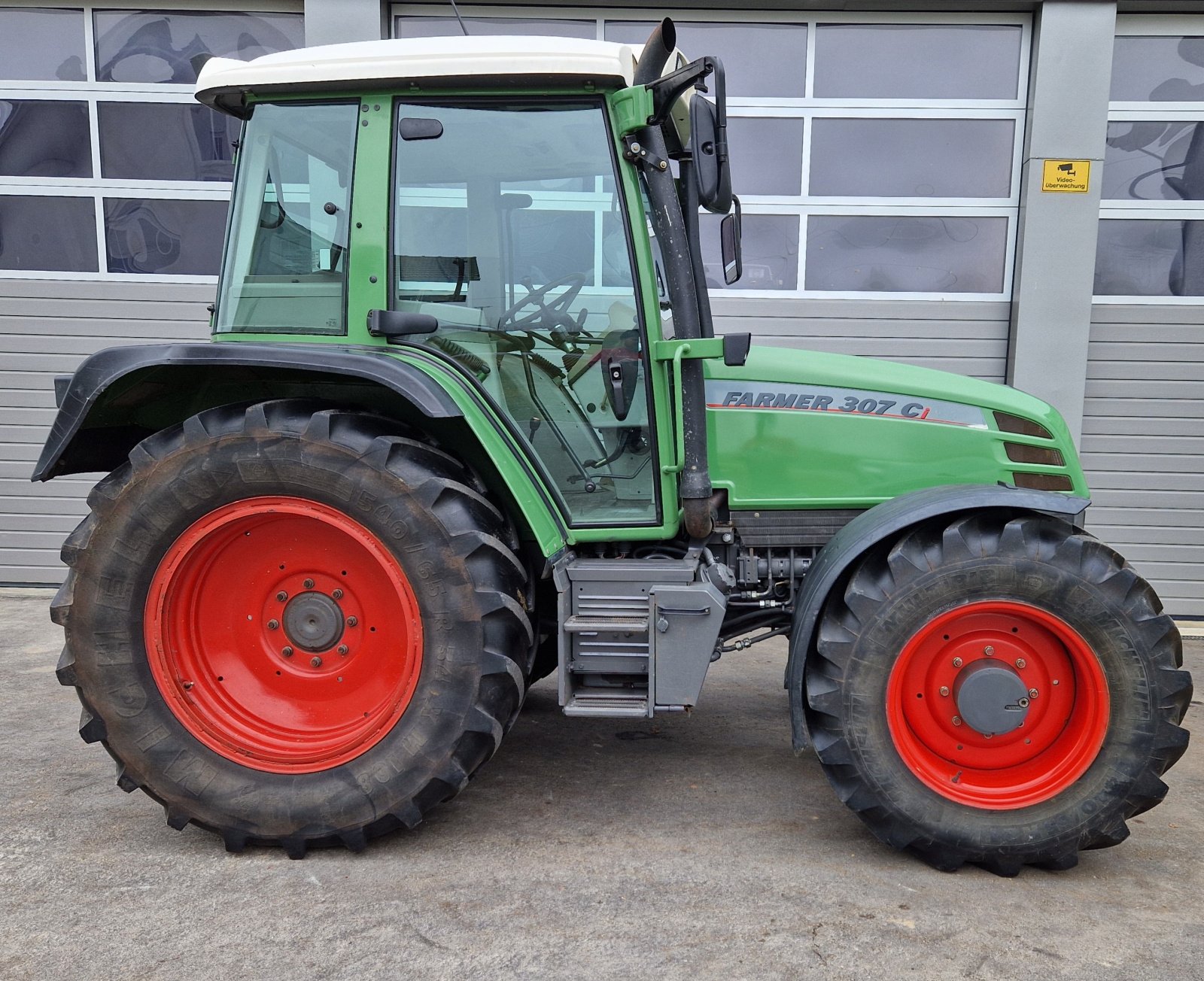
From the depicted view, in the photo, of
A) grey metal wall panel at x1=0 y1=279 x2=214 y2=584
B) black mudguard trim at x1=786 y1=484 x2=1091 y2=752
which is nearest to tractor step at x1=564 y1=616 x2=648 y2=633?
black mudguard trim at x1=786 y1=484 x2=1091 y2=752

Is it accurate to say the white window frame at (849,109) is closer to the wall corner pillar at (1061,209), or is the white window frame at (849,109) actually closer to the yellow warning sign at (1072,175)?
the wall corner pillar at (1061,209)

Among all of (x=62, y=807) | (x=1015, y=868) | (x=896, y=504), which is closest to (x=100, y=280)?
(x=62, y=807)

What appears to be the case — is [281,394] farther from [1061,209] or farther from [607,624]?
[1061,209]

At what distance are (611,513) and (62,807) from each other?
198 centimetres

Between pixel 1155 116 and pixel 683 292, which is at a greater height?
pixel 1155 116

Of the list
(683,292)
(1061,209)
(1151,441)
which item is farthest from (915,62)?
(683,292)

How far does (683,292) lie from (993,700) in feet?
4.67

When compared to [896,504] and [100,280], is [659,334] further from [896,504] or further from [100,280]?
[100,280]

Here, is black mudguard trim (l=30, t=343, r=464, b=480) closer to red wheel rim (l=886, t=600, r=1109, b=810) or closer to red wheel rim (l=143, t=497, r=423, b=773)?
red wheel rim (l=143, t=497, r=423, b=773)

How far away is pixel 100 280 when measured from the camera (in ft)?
18.9

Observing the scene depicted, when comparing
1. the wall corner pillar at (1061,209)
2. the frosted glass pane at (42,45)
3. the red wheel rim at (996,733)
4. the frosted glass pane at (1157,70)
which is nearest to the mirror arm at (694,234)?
the red wheel rim at (996,733)

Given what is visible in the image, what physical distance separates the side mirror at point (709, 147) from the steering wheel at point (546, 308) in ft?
1.62

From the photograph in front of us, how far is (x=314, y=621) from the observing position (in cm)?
261

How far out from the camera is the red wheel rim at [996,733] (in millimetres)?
2385
